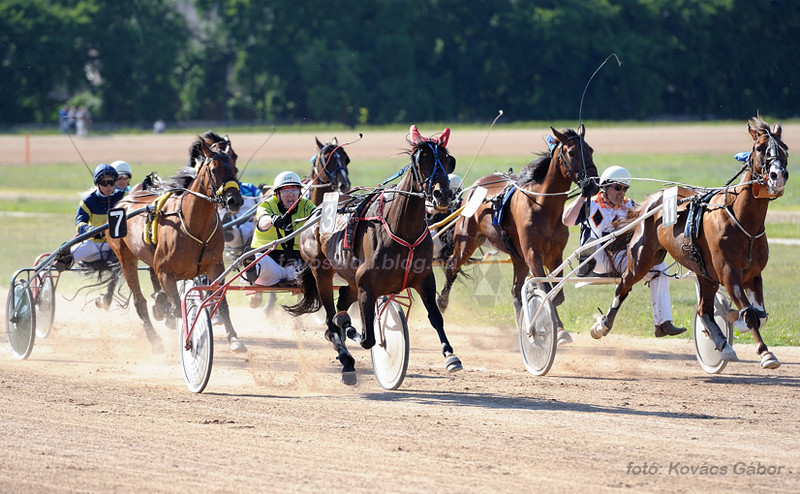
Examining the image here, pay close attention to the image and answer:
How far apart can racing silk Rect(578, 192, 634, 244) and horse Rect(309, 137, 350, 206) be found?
2.59 meters

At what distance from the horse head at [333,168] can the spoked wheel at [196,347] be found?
9.63 ft

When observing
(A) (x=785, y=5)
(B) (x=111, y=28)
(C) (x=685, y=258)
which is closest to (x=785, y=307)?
(C) (x=685, y=258)

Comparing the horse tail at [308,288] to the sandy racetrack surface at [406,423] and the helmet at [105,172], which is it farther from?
the helmet at [105,172]

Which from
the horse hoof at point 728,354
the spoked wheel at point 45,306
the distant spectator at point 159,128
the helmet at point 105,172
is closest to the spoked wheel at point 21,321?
the spoked wheel at point 45,306

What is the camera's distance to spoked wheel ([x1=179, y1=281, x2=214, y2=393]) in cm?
754

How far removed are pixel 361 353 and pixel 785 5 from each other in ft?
106

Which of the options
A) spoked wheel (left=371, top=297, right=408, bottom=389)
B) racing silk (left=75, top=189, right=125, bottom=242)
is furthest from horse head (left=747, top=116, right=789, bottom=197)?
racing silk (left=75, top=189, right=125, bottom=242)

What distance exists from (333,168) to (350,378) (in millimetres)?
3387

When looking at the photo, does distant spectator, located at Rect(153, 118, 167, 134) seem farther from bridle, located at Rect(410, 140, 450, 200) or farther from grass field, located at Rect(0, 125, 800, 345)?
bridle, located at Rect(410, 140, 450, 200)

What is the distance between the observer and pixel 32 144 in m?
42.2

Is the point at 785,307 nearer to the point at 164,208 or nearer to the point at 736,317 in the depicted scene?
the point at 736,317

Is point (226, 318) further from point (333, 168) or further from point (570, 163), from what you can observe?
point (570, 163)

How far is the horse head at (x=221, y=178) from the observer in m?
8.10

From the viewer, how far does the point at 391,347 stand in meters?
7.57
